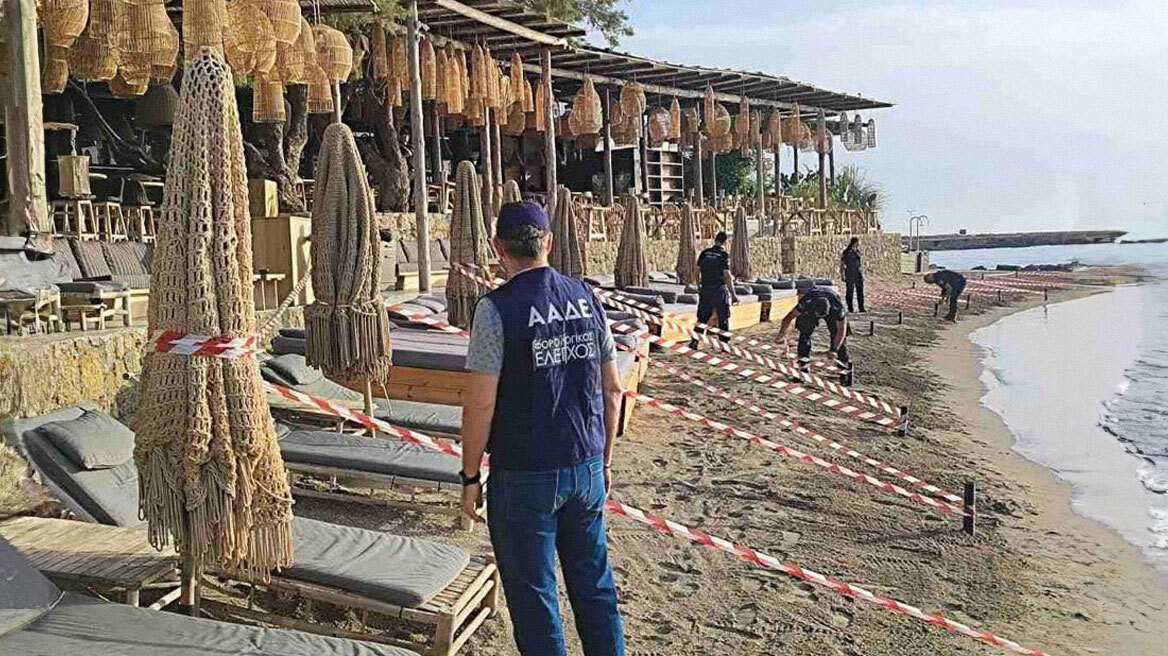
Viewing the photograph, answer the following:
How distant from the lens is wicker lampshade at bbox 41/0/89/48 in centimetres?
754

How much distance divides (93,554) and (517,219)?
6.95 feet

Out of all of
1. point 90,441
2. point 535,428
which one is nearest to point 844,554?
point 535,428

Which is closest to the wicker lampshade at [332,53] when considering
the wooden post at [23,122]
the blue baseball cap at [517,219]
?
the wooden post at [23,122]

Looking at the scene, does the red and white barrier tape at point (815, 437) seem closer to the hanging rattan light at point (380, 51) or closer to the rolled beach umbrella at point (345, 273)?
the rolled beach umbrella at point (345, 273)

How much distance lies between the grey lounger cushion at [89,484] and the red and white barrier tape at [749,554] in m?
1.54

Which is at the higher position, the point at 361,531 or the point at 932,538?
the point at 361,531

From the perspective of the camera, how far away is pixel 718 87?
2427cm

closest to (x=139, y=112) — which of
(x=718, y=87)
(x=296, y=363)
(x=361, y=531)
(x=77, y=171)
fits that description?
(x=77, y=171)

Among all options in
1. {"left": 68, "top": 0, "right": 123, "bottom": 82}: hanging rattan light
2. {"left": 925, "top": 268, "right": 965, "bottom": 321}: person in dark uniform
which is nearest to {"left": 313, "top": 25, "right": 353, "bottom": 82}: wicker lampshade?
{"left": 68, "top": 0, "right": 123, "bottom": 82}: hanging rattan light

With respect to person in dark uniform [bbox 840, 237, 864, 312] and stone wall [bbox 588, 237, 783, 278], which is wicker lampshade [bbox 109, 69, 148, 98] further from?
person in dark uniform [bbox 840, 237, 864, 312]

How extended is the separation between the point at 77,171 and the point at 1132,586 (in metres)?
9.50

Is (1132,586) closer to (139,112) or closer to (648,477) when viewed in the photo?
(648,477)

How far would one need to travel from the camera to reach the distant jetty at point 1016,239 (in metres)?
94.7

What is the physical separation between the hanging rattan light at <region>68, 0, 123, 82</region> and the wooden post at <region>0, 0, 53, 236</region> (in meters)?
0.57
